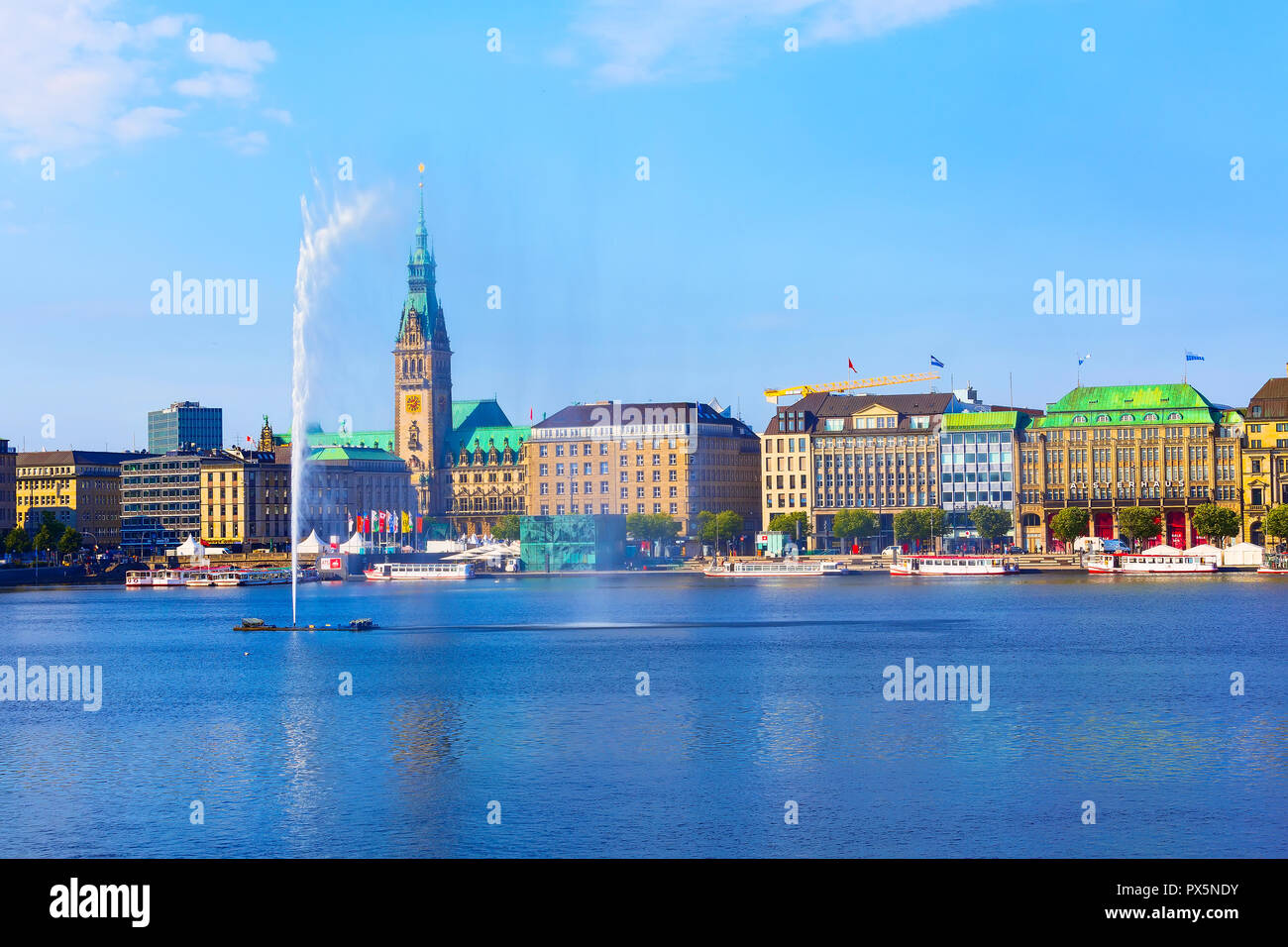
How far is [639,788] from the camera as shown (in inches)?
1476

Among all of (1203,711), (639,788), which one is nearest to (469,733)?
(639,788)

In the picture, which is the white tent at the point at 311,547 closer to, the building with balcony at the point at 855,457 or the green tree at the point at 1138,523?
the building with balcony at the point at 855,457

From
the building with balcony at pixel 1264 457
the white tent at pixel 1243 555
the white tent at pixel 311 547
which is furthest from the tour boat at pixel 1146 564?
the white tent at pixel 311 547

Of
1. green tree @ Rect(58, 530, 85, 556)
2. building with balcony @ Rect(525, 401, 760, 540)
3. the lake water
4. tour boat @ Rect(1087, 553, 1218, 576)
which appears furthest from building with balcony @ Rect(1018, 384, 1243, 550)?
green tree @ Rect(58, 530, 85, 556)

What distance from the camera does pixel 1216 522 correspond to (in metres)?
152

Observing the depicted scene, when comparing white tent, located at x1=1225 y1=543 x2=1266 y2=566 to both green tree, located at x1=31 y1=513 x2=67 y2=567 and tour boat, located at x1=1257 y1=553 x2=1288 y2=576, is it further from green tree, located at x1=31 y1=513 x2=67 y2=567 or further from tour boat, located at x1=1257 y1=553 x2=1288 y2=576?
green tree, located at x1=31 y1=513 x2=67 y2=567

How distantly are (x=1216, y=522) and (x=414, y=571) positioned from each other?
252 feet

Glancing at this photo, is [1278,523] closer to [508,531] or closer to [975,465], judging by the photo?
[975,465]

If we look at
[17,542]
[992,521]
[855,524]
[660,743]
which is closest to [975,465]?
[992,521]

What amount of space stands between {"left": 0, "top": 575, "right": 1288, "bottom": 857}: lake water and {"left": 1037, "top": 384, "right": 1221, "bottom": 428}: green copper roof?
80.9 metres

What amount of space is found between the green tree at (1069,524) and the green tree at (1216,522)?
1247 centimetres

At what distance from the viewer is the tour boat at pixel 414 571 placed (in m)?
161

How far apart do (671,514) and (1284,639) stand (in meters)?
118

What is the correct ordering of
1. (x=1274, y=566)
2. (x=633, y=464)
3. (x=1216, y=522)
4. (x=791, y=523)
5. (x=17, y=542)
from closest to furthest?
(x=1274, y=566) → (x=1216, y=522) → (x=17, y=542) → (x=791, y=523) → (x=633, y=464)
